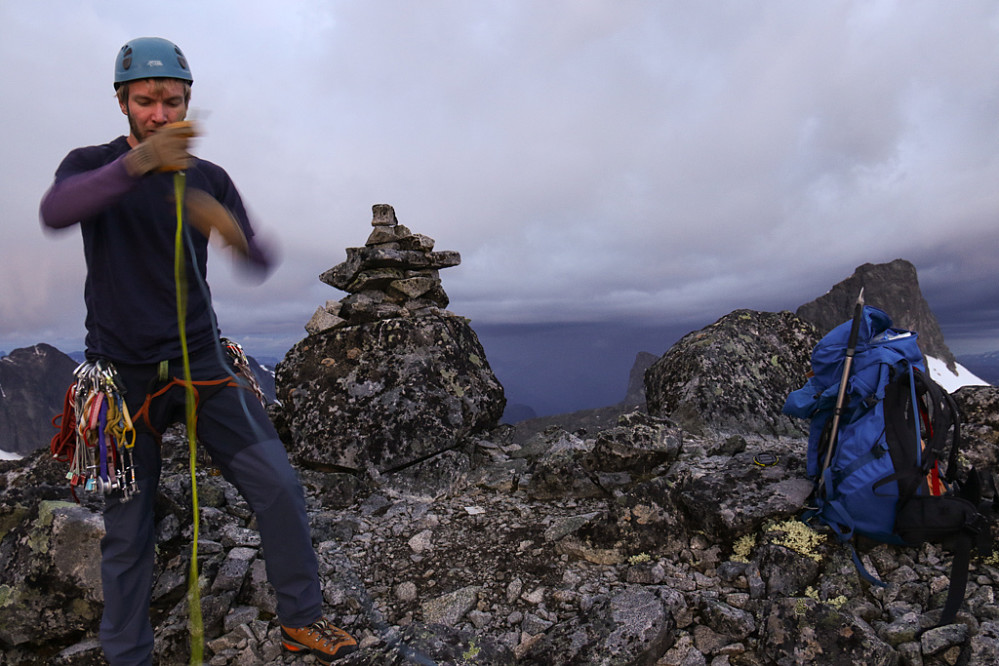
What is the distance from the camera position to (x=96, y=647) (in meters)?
4.04

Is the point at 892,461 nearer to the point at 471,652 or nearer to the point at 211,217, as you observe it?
the point at 471,652

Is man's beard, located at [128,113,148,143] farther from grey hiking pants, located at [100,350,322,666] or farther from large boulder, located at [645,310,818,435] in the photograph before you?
large boulder, located at [645,310,818,435]

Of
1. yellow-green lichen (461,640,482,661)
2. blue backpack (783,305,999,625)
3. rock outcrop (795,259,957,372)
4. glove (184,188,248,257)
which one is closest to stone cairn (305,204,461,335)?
Result: glove (184,188,248,257)

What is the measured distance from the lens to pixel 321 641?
12.5 ft

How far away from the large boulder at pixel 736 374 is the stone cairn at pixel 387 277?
4487 mm

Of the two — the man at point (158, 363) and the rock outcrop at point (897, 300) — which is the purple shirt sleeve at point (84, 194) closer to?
the man at point (158, 363)

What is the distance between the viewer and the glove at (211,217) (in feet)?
12.2

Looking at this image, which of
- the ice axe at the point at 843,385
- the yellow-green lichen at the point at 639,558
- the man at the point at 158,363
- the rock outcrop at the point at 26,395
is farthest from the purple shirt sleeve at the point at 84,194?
the rock outcrop at the point at 26,395

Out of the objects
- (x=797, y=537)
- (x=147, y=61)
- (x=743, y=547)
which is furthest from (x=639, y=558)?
(x=147, y=61)

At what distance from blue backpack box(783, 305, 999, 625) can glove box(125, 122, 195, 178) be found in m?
5.69

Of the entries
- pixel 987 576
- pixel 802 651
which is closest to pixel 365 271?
pixel 802 651

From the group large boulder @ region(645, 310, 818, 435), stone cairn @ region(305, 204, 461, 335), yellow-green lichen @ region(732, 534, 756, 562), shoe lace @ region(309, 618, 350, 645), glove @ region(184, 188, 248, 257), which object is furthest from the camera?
stone cairn @ region(305, 204, 461, 335)

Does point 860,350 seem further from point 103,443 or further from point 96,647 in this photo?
point 96,647

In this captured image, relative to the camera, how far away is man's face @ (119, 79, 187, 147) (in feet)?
11.6
